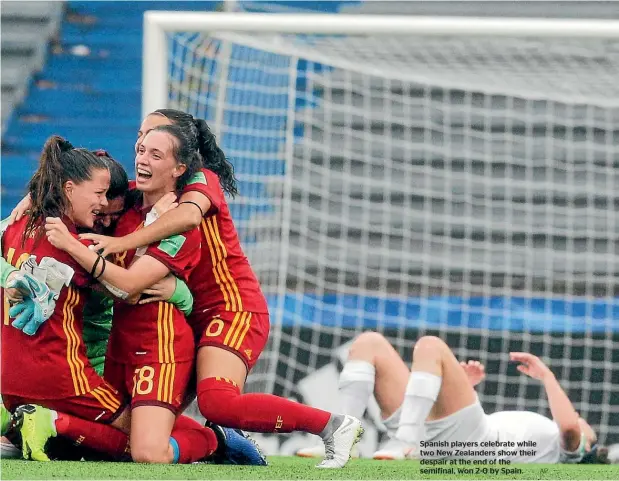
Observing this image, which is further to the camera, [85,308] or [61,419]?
[85,308]

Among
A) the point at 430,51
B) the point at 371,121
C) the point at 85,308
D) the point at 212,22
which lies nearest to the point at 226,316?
the point at 85,308

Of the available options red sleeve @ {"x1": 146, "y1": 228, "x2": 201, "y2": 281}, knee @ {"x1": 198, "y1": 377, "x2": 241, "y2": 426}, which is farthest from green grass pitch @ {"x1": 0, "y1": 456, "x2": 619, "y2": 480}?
red sleeve @ {"x1": 146, "y1": 228, "x2": 201, "y2": 281}

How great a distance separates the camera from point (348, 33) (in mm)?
4812

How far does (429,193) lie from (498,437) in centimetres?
310

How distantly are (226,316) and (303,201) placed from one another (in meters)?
3.71

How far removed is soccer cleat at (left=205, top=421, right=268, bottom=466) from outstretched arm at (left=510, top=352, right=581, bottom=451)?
3.71 ft

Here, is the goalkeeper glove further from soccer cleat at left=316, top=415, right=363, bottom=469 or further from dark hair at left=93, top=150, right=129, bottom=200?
soccer cleat at left=316, top=415, right=363, bottom=469

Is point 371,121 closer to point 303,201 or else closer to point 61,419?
point 303,201

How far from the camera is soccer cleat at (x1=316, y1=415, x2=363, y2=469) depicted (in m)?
3.03

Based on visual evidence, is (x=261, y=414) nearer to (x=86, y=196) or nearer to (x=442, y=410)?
(x=86, y=196)

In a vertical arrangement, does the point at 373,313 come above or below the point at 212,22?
below

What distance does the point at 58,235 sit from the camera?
3.01m

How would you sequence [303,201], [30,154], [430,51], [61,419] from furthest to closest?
[30,154] < [303,201] < [430,51] < [61,419]

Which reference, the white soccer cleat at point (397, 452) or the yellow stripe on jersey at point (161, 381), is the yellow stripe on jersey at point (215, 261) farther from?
the white soccer cleat at point (397, 452)
